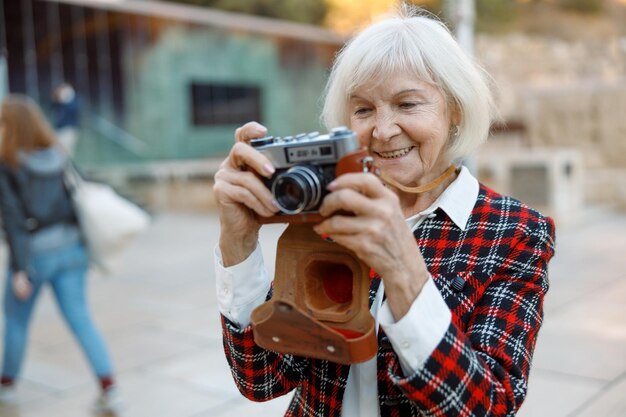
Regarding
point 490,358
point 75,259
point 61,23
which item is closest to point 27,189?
point 75,259

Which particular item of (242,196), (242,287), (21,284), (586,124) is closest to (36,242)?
(21,284)

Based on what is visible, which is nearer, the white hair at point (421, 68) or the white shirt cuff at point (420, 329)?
the white shirt cuff at point (420, 329)

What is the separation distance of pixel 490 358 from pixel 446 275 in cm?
21

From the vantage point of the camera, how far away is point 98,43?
16.0 metres

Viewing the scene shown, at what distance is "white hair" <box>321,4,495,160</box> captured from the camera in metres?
1.53

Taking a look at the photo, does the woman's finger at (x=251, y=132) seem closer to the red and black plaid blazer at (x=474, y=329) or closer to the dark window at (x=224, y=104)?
the red and black plaid blazer at (x=474, y=329)

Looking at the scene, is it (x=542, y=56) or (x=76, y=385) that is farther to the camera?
(x=542, y=56)

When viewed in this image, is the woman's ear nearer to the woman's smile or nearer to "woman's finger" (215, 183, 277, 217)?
the woman's smile

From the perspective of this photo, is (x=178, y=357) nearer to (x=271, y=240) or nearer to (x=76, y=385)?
(x=76, y=385)

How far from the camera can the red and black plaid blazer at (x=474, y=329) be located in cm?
131

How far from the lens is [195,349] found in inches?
206

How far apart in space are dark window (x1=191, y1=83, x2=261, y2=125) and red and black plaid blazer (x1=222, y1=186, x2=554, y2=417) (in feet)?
54.4

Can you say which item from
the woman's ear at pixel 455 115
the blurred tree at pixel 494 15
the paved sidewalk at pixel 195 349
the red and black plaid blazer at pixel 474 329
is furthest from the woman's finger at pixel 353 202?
the blurred tree at pixel 494 15

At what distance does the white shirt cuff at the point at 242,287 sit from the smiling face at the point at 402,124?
0.36 meters
